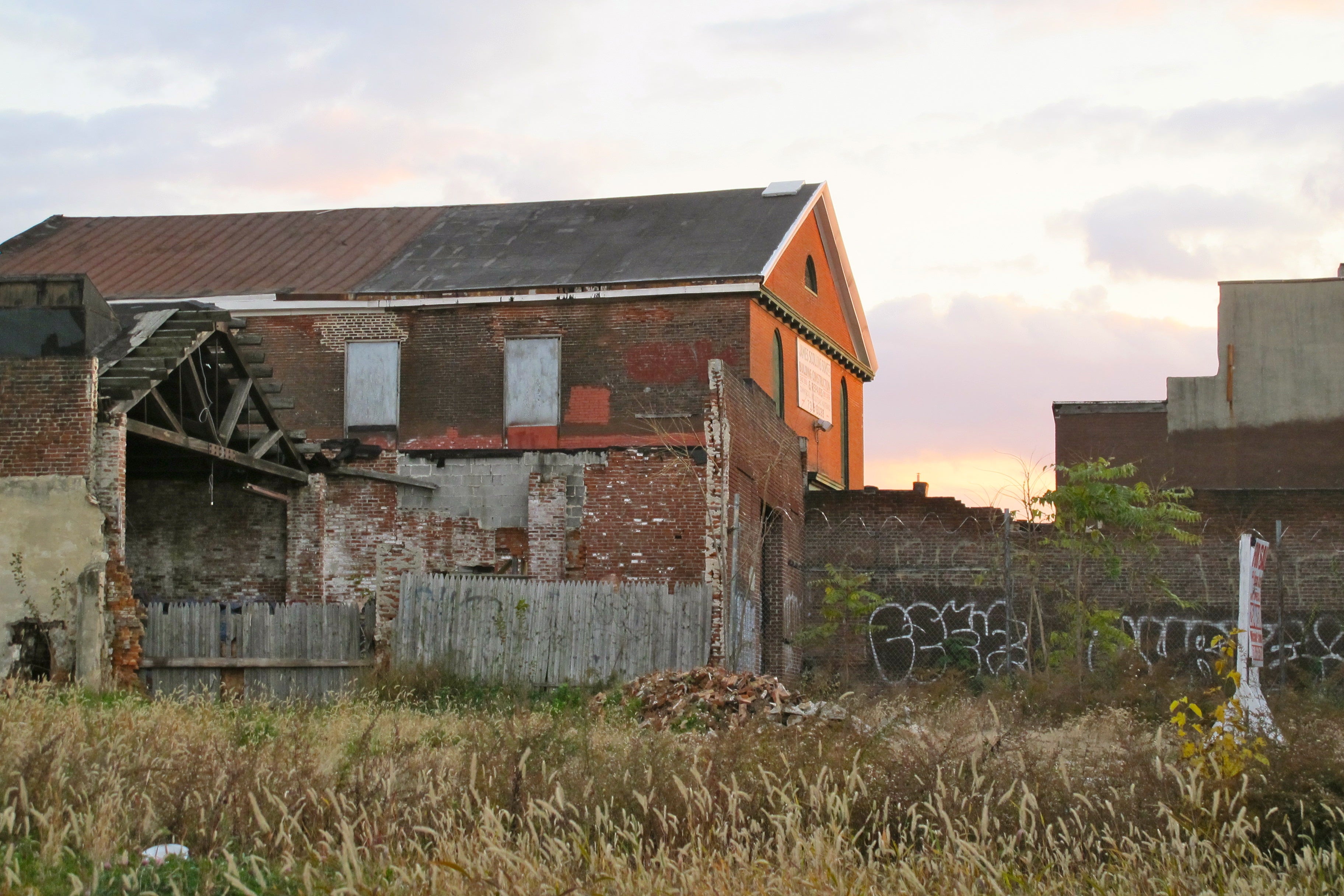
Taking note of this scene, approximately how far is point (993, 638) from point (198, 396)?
13235 mm

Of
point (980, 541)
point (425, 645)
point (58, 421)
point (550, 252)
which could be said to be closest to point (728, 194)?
point (550, 252)

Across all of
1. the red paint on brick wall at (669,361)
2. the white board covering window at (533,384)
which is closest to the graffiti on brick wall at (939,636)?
the red paint on brick wall at (669,361)

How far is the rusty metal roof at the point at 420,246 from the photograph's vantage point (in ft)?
89.7

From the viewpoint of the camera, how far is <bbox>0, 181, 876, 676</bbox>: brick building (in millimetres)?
18578

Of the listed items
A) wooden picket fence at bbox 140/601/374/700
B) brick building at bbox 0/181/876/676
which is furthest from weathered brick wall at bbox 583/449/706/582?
wooden picket fence at bbox 140/601/374/700

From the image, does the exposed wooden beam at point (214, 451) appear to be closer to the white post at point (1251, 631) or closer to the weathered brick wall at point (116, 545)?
the weathered brick wall at point (116, 545)

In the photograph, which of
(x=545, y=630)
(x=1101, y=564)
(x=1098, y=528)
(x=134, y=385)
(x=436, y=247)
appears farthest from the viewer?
(x=436, y=247)

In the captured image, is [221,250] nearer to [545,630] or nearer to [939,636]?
[545,630]

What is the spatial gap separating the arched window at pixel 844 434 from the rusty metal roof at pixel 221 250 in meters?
9.47

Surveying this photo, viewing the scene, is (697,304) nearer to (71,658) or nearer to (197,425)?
(197,425)

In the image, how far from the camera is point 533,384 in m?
26.8

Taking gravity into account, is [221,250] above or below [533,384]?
above

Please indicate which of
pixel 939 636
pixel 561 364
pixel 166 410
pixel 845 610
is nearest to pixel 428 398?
pixel 561 364

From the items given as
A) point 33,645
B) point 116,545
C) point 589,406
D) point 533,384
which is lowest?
point 33,645
